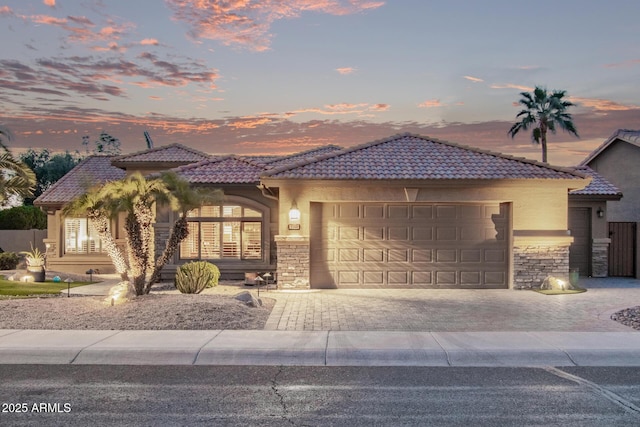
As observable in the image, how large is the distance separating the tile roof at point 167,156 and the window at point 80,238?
3.11m

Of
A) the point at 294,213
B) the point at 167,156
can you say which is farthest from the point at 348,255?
the point at 167,156

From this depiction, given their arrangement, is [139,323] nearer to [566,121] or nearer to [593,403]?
[593,403]

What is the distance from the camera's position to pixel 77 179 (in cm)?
2767

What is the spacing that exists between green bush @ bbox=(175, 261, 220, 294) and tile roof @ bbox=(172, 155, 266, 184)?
12.3 ft

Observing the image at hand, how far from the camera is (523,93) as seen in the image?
4097cm

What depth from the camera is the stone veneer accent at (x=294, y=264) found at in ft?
61.1

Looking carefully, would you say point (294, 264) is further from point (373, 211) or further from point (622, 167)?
point (622, 167)

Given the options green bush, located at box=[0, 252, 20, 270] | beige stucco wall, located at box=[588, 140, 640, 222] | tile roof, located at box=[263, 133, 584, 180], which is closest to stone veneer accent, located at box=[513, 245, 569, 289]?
tile roof, located at box=[263, 133, 584, 180]

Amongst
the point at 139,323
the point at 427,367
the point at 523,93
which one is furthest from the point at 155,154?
the point at 523,93

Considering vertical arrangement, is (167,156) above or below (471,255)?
above

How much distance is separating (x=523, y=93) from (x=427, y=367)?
115 ft

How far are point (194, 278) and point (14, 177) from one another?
33.2 ft

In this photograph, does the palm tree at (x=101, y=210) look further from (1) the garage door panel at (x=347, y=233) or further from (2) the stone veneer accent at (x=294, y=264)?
(1) the garage door panel at (x=347, y=233)

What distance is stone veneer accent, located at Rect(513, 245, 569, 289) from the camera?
18.8 metres
